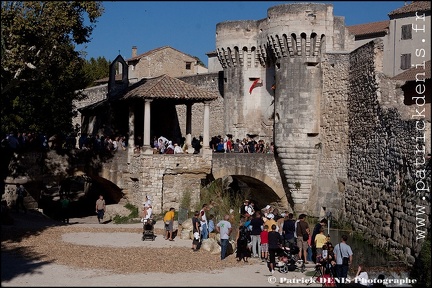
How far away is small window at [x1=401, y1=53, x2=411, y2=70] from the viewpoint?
41.1m

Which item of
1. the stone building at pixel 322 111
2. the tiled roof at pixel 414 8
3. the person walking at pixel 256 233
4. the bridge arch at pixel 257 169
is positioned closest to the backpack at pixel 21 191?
the stone building at pixel 322 111

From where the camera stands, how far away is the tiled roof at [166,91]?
29375mm

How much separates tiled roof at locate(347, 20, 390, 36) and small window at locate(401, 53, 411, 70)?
5056mm

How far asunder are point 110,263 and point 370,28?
36.5 metres

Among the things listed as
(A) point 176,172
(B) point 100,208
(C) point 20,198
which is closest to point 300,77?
(A) point 176,172

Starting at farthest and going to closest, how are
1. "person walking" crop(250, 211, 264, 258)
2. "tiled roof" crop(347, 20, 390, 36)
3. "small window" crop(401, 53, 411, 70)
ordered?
"tiled roof" crop(347, 20, 390, 36), "small window" crop(401, 53, 411, 70), "person walking" crop(250, 211, 264, 258)

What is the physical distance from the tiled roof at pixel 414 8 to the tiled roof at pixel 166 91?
14680mm

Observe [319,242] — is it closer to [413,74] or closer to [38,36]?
[38,36]

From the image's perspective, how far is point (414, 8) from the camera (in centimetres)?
3959

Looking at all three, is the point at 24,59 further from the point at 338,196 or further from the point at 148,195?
the point at 338,196

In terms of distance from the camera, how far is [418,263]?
18344mm

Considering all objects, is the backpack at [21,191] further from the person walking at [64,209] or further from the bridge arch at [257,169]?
the bridge arch at [257,169]

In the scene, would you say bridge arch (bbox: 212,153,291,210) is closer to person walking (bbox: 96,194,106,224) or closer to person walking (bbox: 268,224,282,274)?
person walking (bbox: 96,194,106,224)

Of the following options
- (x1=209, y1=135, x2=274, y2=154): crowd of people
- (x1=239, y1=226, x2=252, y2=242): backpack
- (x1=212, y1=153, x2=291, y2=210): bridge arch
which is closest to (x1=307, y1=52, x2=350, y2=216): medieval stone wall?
(x1=212, y1=153, x2=291, y2=210): bridge arch
